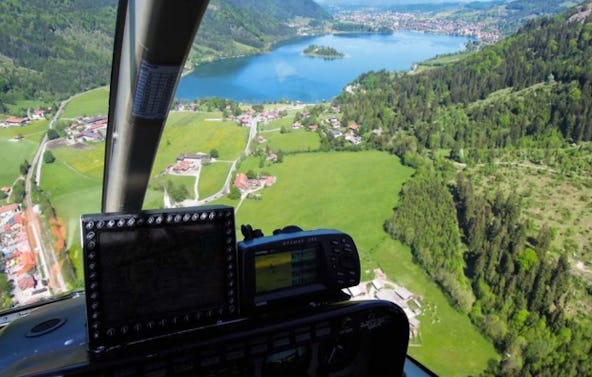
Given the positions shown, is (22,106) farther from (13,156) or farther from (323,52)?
(323,52)

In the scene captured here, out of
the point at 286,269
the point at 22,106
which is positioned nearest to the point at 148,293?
the point at 286,269

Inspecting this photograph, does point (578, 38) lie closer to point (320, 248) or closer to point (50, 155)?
point (50, 155)

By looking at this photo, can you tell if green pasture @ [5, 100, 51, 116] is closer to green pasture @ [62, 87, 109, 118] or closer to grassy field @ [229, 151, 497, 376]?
green pasture @ [62, 87, 109, 118]

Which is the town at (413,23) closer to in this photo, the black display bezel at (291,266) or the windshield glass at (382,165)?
the windshield glass at (382,165)

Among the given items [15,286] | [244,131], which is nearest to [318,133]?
[244,131]

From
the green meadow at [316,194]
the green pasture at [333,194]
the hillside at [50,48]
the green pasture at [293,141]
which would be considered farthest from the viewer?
the green pasture at [293,141]

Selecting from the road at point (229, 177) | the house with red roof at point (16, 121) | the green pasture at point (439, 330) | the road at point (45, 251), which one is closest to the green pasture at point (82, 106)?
the house with red roof at point (16, 121)

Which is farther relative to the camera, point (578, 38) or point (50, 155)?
point (578, 38)
